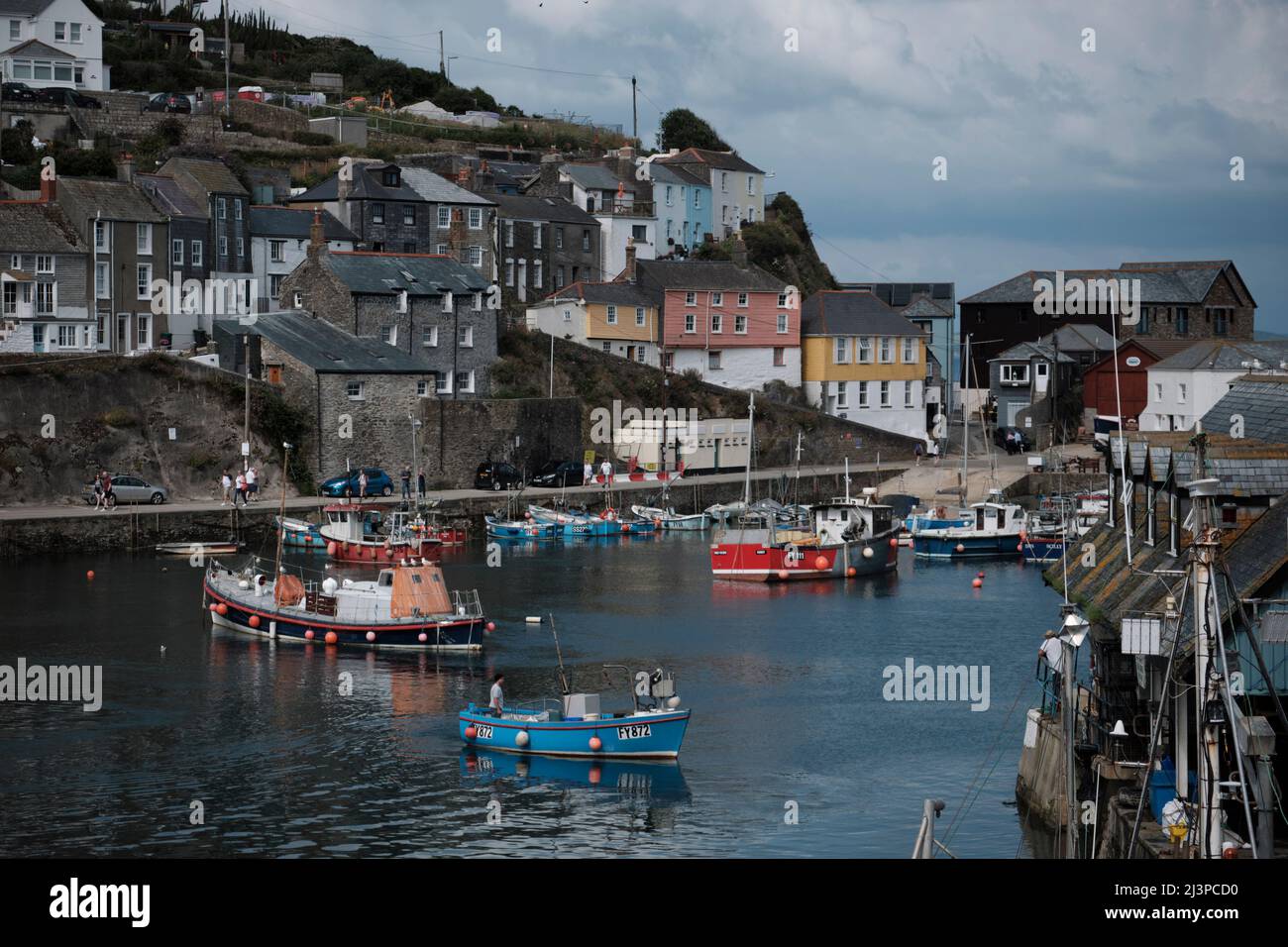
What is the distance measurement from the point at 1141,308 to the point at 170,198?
48.4 meters

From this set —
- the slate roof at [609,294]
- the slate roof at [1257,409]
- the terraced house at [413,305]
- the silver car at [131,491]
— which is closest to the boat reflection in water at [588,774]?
the slate roof at [1257,409]

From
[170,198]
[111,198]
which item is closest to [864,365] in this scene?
[170,198]

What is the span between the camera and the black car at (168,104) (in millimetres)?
89312

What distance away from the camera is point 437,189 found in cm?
7938

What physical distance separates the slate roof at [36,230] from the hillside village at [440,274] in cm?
11

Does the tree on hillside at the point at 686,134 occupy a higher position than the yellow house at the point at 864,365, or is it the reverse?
the tree on hillside at the point at 686,134

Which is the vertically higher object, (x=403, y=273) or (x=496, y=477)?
(x=403, y=273)

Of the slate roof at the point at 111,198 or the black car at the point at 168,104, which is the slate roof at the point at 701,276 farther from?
the black car at the point at 168,104

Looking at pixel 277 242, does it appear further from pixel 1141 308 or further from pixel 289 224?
pixel 1141 308

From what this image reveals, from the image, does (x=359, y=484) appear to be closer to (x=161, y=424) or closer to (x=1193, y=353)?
(x=161, y=424)

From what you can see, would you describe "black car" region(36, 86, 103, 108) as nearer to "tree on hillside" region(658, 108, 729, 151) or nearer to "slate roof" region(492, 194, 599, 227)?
"slate roof" region(492, 194, 599, 227)

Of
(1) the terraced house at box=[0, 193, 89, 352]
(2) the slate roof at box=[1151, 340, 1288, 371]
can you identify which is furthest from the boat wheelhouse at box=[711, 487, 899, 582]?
(1) the terraced house at box=[0, 193, 89, 352]

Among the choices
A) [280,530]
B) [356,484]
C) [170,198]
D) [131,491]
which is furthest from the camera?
[170,198]
